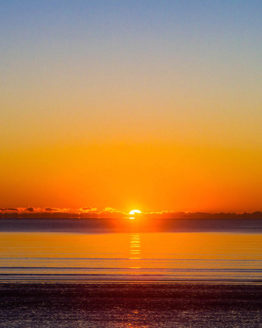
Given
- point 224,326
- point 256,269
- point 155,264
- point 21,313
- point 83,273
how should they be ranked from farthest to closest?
point 155,264, point 256,269, point 83,273, point 21,313, point 224,326

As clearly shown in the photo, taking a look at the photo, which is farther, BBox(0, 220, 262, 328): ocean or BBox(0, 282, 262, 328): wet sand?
BBox(0, 220, 262, 328): ocean

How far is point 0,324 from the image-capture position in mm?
21109

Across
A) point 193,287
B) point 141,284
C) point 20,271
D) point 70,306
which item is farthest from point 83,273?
point 70,306

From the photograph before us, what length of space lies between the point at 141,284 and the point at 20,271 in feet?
39.7

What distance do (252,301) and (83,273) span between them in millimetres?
16894

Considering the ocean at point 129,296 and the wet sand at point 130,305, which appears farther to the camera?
the ocean at point 129,296

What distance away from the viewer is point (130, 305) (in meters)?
25.5

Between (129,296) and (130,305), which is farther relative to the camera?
(129,296)

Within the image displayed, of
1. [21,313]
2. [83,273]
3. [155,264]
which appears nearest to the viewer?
[21,313]

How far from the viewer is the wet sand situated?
21781mm

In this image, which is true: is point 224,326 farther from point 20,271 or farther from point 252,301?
point 20,271

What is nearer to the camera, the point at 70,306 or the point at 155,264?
the point at 70,306

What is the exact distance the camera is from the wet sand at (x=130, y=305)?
21.8 meters

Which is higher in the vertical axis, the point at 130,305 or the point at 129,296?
the point at 129,296
